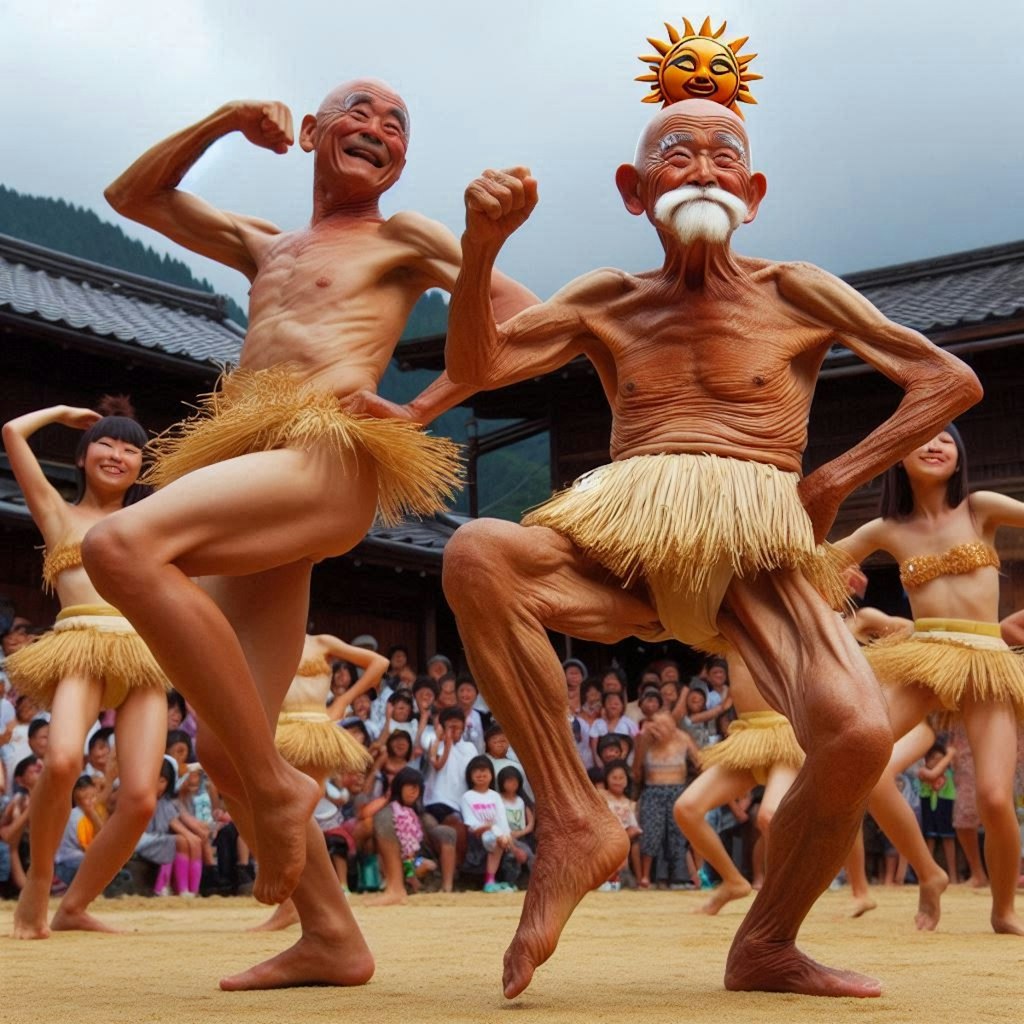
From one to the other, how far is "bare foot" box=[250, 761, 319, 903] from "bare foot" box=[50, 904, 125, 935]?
294 centimetres

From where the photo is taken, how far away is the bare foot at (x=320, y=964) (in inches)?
158

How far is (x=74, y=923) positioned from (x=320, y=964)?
2.74m

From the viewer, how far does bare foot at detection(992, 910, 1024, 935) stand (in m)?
6.21

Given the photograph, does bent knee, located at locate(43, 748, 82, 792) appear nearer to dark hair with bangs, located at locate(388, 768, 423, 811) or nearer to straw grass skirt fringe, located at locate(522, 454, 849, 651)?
straw grass skirt fringe, located at locate(522, 454, 849, 651)

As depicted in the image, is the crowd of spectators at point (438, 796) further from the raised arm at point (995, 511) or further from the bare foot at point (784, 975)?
the bare foot at point (784, 975)

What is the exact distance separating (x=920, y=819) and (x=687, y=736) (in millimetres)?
2017

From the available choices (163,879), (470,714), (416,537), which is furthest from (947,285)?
(163,879)

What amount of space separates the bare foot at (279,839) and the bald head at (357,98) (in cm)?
198

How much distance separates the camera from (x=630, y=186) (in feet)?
14.1

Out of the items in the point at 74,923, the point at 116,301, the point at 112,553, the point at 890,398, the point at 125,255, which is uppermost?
the point at 125,255

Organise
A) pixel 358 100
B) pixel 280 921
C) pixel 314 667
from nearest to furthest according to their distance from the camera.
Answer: pixel 358 100 → pixel 280 921 → pixel 314 667

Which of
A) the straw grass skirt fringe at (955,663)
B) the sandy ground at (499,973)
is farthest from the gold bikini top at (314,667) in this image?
the straw grass skirt fringe at (955,663)

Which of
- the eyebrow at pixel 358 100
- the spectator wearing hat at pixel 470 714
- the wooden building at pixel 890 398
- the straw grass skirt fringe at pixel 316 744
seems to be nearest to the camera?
the eyebrow at pixel 358 100

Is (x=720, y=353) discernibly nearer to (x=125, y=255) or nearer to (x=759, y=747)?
(x=759, y=747)
